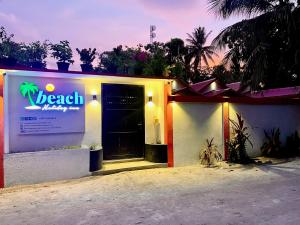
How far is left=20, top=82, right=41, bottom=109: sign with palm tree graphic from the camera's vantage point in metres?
6.89

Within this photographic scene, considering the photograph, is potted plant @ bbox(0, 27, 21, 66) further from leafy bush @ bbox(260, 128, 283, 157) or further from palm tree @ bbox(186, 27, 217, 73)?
palm tree @ bbox(186, 27, 217, 73)

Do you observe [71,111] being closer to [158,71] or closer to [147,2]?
[158,71]

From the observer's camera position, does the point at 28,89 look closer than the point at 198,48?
Yes

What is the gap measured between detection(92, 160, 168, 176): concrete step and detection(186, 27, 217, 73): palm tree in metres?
21.9

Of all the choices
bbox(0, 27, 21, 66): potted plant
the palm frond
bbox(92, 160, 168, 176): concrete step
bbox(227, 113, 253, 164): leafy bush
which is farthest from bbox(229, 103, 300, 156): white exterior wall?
bbox(0, 27, 21, 66): potted plant

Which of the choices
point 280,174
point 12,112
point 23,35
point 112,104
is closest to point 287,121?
point 280,174

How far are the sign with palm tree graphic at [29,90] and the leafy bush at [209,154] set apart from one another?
490 centimetres

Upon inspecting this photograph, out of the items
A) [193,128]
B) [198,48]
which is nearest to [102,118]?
[193,128]

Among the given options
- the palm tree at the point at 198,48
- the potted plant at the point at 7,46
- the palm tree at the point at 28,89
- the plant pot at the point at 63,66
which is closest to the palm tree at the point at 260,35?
the plant pot at the point at 63,66

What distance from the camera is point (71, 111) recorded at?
24.7 ft

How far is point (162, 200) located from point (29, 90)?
14.1 ft

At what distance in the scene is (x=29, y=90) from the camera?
696cm

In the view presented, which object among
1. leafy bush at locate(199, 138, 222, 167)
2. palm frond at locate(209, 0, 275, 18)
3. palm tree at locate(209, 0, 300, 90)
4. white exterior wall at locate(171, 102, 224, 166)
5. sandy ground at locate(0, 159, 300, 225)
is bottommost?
sandy ground at locate(0, 159, 300, 225)

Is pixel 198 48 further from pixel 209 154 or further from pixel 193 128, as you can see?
pixel 209 154
